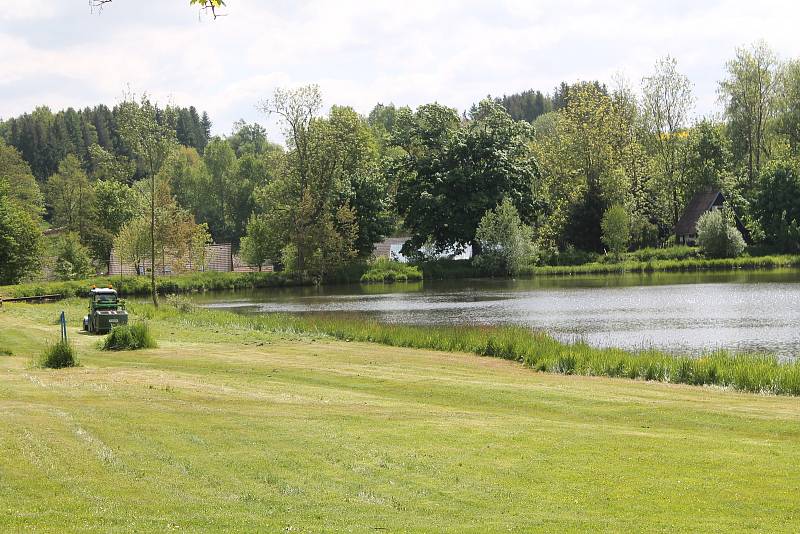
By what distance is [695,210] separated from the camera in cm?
9994

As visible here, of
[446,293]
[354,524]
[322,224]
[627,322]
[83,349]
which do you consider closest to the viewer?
[354,524]

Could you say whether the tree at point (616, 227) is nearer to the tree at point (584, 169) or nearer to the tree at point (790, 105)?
the tree at point (584, 169)

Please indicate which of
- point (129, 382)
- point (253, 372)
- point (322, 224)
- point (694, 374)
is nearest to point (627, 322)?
point (694, 374)

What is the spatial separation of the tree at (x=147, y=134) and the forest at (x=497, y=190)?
621 inches

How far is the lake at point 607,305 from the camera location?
120 feet

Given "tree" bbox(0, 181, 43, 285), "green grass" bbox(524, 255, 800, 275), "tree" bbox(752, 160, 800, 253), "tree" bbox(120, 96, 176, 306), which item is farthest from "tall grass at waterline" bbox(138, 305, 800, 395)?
"tree" bbox(752, 160, 800, 253)

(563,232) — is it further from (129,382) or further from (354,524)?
(354,524)

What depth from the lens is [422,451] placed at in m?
14.9

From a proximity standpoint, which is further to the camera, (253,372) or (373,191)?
(373,191)

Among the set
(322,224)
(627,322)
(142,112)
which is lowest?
(627,322)

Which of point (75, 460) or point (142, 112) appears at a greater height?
point (142, 112)

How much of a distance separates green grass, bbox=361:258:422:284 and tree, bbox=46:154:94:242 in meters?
42.4

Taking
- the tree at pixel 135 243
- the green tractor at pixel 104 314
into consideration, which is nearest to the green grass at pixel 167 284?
the tree at pixel 135 243

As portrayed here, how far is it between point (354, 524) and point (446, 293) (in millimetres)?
58802
